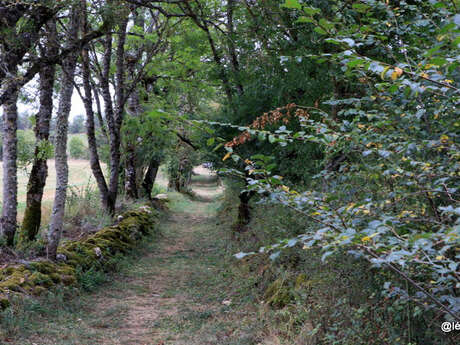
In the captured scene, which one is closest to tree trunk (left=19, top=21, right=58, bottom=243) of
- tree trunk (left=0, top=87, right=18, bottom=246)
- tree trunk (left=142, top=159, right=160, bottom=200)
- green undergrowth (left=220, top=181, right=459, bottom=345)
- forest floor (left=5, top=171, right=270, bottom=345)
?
tree trunk (left=0, top=87, right=18, bottom=246)

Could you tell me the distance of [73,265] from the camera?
678cm

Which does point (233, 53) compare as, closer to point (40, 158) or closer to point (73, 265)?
point (40, 158)

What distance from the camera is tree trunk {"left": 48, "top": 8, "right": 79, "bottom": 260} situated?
655 cm

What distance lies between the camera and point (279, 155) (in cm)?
774

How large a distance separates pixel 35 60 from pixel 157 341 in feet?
14.0

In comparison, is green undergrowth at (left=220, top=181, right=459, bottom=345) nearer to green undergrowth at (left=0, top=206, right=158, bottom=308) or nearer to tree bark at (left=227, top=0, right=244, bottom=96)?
green undergrowth at (left=0, top=206, right=158, bottom=308)

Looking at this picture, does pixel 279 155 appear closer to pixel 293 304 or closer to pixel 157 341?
pixel 293 304

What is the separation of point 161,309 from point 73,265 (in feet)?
6.39

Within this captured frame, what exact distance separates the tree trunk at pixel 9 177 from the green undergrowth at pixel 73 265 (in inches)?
40.0

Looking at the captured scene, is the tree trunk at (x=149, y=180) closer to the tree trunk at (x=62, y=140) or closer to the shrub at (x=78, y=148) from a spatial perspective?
the shrub at (x=78, y=148)

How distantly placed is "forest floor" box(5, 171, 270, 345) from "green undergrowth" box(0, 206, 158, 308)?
14.2 inches

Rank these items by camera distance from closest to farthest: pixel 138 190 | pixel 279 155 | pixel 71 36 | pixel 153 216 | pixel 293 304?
pixel 293 304, pixel 71 36, pixel 279 155, pixel 153 216, pixel 138 190

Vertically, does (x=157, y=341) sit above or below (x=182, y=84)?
below

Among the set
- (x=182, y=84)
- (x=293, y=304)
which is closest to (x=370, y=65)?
(x=293, y=304)
